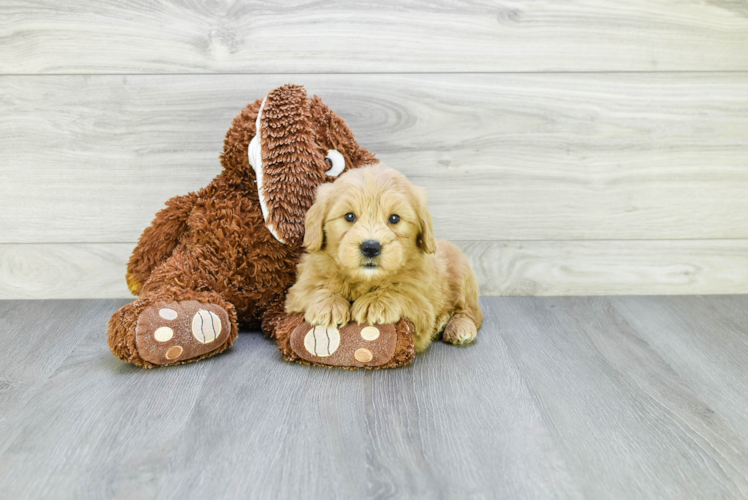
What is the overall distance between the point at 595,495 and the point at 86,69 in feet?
4.20

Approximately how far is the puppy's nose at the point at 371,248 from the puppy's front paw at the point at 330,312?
0.12 metres

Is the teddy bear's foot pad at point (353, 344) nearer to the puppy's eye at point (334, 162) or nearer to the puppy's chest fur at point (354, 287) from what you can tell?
the puppy's chest fur at point (354, 287)

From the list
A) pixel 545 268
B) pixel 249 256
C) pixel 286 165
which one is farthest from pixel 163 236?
pixel 545 268

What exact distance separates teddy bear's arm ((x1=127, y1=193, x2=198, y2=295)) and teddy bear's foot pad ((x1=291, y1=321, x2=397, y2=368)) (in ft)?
1.23

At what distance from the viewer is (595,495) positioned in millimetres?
756

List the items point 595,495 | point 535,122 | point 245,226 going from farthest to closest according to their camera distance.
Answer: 1. point 535,122
2. point 245,226
3. point 595,495

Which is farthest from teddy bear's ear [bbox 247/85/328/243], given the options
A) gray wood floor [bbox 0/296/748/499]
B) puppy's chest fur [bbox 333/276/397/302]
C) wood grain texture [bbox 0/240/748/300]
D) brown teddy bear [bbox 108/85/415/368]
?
wood grain texture [bbox 0/240/748/300]

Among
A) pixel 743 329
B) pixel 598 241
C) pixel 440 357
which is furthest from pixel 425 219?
pixel 743 329

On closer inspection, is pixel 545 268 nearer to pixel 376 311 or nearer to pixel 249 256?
pixel 376 311

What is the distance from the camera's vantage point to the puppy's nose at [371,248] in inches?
39.2

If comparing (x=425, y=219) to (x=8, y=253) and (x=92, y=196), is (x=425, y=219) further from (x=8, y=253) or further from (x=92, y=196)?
(x=8, y=253)

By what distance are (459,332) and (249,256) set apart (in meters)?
0.43

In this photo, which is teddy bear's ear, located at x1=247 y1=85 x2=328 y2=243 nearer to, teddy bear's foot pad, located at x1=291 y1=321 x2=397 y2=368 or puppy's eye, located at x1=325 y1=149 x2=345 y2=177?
puppy's eye, located at x1=325 y1=149 x2=345 y2=177

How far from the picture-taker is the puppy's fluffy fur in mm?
1021
